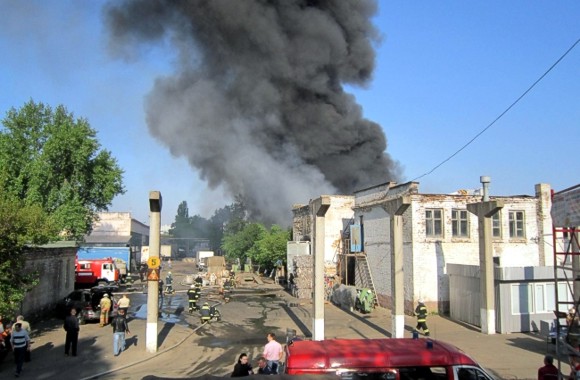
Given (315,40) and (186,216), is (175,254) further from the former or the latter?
(315,40)

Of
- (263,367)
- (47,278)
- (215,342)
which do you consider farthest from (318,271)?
(47,278)

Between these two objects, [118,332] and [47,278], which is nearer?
[118,332]

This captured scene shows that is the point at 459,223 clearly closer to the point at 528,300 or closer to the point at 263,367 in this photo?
→ the point at 528,300

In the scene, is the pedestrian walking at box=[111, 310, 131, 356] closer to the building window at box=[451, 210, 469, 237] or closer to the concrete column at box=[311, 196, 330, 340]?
the concrete column at box=[311, 196, 330, 340]

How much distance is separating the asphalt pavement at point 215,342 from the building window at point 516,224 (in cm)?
600

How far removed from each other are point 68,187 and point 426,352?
3006 centimetres

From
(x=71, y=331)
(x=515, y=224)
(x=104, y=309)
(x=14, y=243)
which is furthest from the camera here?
(x=515, y=224)

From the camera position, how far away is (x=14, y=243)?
1368 centimetres

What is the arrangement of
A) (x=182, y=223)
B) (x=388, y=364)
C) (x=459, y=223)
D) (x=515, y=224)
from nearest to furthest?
(x=388, y=364), (x=459, y=223), (x=515, y=224), (x=182, y=223)

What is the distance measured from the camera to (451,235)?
22203 mm

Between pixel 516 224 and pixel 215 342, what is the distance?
15448 mm

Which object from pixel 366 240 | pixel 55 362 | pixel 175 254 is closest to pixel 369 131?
pixel 366 240

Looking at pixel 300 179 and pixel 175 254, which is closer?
pixel 300 179

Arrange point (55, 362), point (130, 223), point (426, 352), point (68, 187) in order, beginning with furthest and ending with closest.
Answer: point (130, 223)
point (68, 187)
point (55, 362)
point (426, 352)
